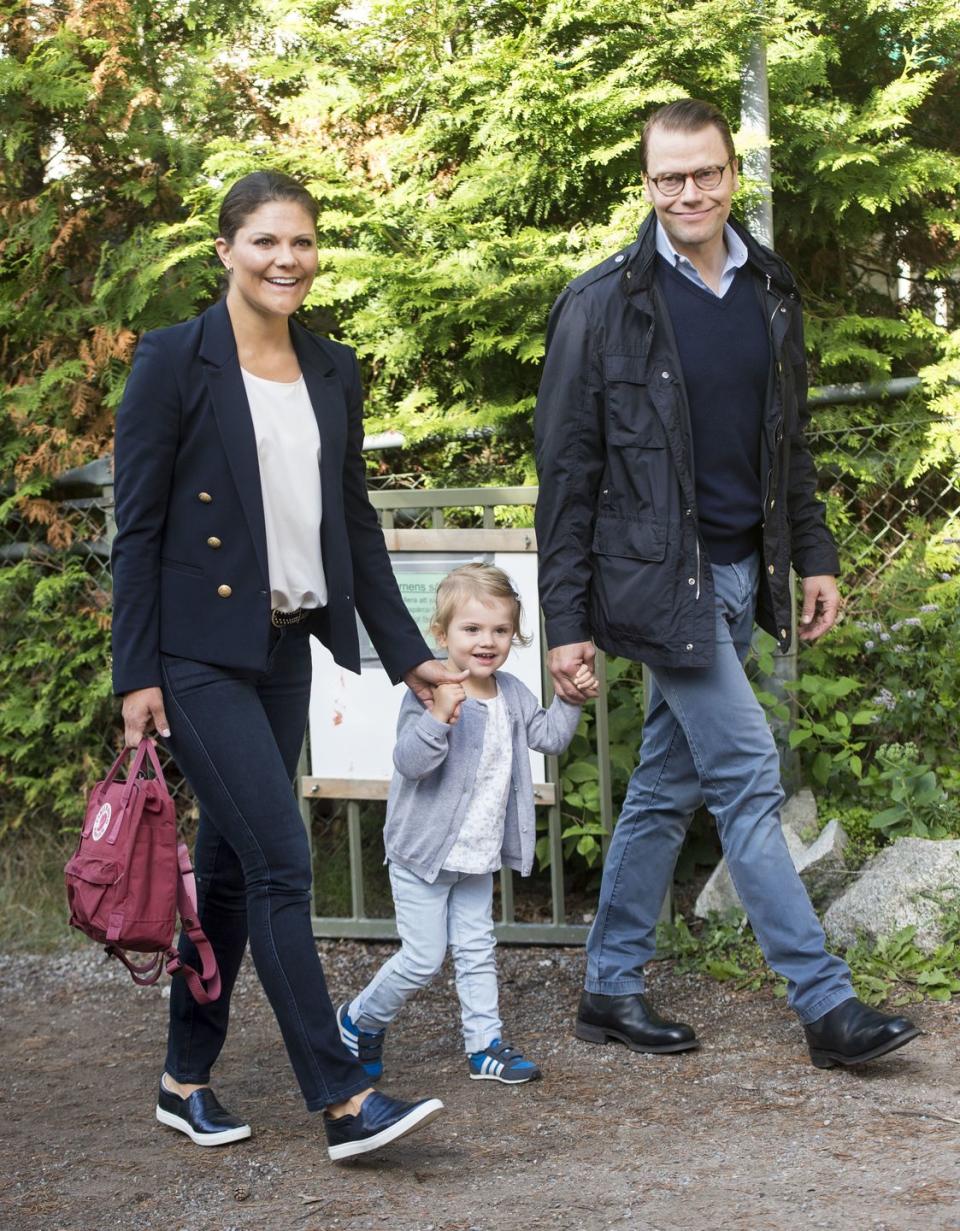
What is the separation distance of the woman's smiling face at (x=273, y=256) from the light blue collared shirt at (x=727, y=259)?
2.88ft

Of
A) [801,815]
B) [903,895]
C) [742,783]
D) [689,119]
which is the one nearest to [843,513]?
[801,815]

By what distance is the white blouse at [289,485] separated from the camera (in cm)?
306

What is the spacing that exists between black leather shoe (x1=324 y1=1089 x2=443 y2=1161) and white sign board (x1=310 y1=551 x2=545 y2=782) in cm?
168

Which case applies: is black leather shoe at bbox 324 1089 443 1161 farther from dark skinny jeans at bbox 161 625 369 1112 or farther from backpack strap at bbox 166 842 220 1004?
backpack strap at bbox 166 842 220 1004

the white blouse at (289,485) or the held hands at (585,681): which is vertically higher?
the white blouse at (289,485)

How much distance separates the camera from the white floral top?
3561 mm

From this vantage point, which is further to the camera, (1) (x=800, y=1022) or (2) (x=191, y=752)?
(1) (x=800, y=1022)

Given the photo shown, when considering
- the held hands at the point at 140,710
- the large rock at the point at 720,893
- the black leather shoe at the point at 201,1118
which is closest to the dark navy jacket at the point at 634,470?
the held hands at the point at 140,710

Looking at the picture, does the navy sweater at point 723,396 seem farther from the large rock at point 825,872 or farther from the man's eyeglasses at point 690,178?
the large rock at point 825,872

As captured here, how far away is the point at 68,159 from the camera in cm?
561

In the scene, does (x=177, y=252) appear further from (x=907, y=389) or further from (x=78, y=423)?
(x=907, y=389)

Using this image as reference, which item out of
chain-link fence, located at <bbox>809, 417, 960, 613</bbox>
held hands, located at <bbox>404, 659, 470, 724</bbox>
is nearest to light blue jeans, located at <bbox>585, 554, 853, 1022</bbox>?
held hands, located at <bbox>404, 659, 470, 724</bbox>

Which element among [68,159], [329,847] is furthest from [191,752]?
[68,159]

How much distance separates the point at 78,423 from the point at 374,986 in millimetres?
2842
